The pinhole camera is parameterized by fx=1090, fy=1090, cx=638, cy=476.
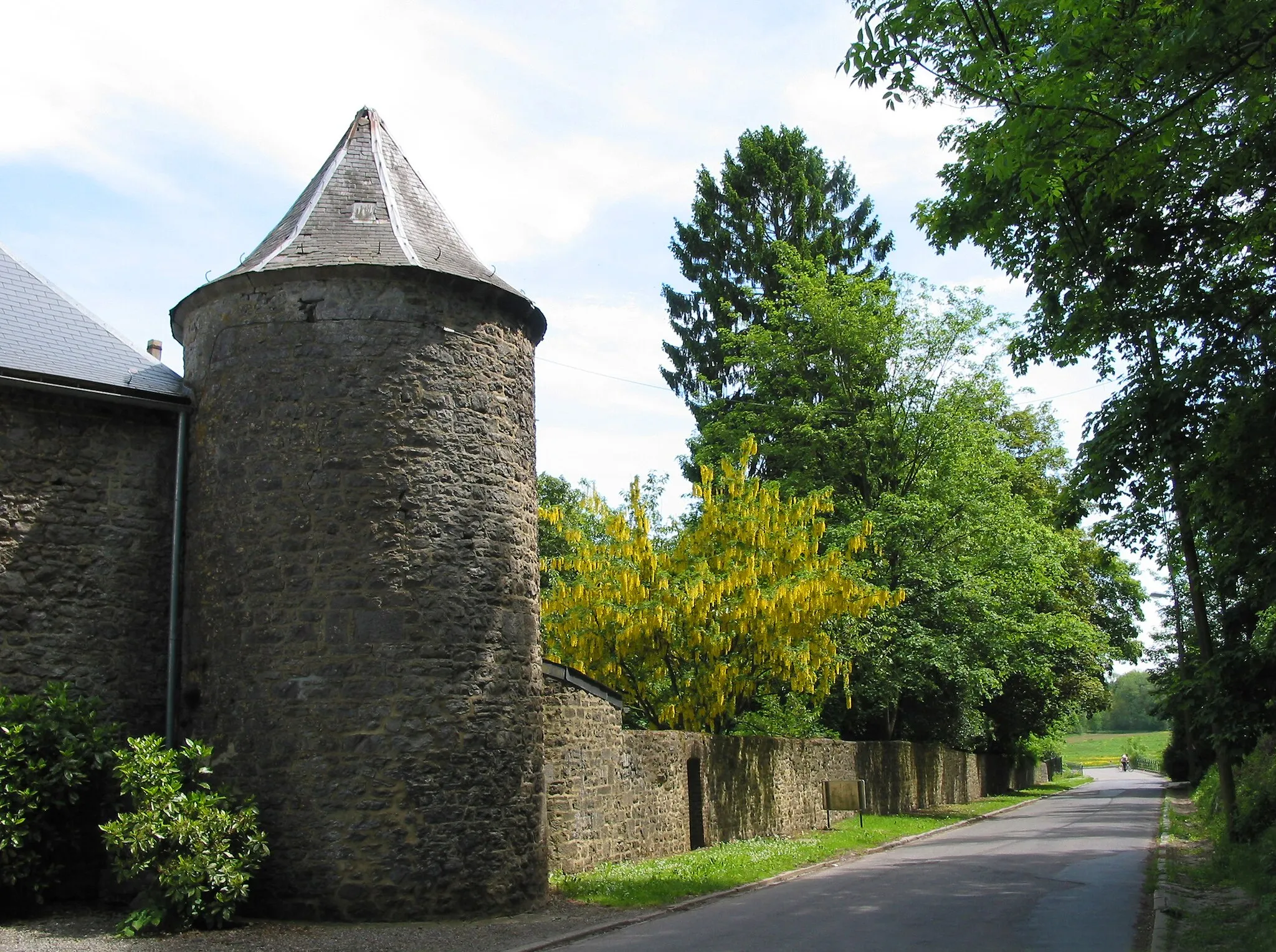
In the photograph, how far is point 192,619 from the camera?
38.7 ft

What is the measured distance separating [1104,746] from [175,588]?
436 feet

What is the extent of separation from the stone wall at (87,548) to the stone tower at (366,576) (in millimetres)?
516

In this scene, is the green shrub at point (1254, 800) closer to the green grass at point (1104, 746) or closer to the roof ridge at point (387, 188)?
the roof ridge at point (387, 188)

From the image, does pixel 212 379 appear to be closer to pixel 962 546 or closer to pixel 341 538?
pixel 341 538

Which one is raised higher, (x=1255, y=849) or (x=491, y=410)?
(x=491, y=410)

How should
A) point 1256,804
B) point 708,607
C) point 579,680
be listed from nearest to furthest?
1. point 579,680
2. point 1256,804
3. point 708,607

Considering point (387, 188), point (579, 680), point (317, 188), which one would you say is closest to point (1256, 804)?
point (579, 680)

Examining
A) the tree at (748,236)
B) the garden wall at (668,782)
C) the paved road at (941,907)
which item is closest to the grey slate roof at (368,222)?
the garden wall at (668,782)

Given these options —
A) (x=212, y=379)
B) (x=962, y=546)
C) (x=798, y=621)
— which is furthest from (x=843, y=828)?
(x=212, y=379)

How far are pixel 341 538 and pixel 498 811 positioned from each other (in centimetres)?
326

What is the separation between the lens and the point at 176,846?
9.93 metres

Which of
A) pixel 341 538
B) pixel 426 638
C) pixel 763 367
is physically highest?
pixel 763 367

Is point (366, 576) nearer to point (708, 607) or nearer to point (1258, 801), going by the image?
point (708, 607)

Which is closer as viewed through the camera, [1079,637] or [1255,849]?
[1255,849]
